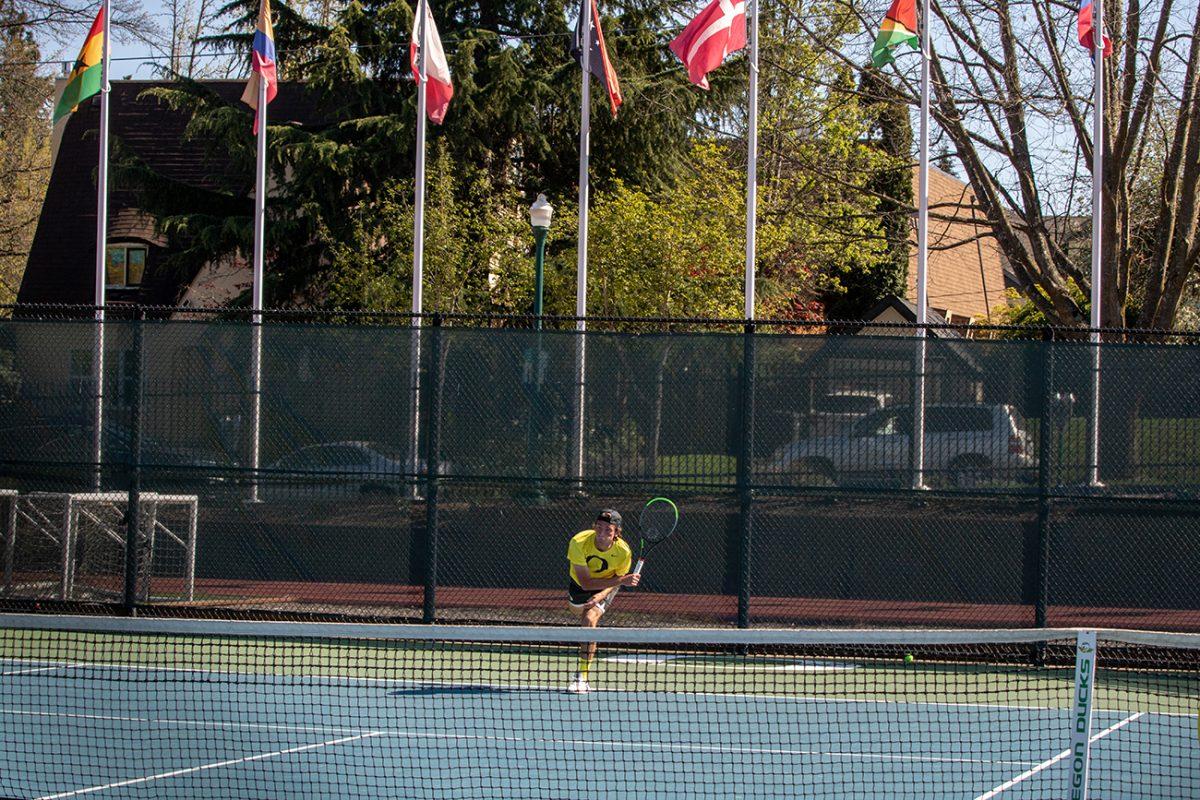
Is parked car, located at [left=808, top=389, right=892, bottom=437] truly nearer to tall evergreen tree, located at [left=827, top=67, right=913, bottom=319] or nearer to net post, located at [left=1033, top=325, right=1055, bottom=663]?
net post, located at [left=1033, top=325, right=1055, bottom=663]

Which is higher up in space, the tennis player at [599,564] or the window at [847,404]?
the window at [847,404]

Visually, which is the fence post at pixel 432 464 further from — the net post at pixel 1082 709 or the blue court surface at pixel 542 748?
the net post at pixel 1082 709

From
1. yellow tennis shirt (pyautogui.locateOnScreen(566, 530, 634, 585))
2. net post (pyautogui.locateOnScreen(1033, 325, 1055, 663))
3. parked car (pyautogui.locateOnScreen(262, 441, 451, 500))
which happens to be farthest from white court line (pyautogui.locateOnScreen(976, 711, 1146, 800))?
parked car (pyautogui.locateOnScreen(262, 441, 451, 500))

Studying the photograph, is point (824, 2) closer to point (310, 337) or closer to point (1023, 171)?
point (1023, 171)

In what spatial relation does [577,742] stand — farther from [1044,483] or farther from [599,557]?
[1044,483]

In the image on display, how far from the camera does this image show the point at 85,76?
53.1ft

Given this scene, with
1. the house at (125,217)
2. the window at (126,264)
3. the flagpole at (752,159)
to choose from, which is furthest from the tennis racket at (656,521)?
the window at (126,264)

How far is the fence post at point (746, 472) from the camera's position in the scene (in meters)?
10.5

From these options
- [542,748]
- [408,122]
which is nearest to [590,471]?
[542,748]

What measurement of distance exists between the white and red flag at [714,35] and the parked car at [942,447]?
5910 mm

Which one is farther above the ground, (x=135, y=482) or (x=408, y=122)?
(x=408, y=122)

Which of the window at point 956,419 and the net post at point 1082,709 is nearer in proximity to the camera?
the net post at point 1082,709

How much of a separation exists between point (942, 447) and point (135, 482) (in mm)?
6936

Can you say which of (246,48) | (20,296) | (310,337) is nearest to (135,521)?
(310,337)
